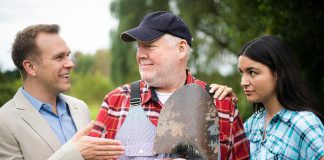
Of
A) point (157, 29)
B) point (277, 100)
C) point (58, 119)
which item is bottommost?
point (58, 119)

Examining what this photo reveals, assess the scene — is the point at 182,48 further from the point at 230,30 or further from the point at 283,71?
the point at 230,30

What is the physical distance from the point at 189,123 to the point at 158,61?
0.39m

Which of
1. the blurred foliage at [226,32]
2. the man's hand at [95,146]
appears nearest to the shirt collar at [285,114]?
the man's hand at [95,146]

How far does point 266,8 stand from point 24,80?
2.78 meters

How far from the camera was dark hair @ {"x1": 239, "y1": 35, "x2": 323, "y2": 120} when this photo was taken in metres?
2.92

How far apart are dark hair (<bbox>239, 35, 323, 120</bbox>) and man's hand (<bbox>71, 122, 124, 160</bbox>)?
3.28 feet

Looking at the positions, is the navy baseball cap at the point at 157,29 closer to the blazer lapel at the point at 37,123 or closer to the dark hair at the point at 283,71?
the dark hair at the point at 283,71

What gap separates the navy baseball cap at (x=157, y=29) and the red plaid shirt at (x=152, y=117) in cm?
29

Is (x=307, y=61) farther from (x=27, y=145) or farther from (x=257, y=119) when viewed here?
(x=27, y=145)

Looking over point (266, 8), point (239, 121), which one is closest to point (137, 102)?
point (239, 121)

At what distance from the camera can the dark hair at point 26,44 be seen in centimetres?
322

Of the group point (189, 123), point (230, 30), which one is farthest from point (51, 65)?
point (230, 30)

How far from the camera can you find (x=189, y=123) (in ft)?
8.47

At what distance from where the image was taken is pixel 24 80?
327 cm
